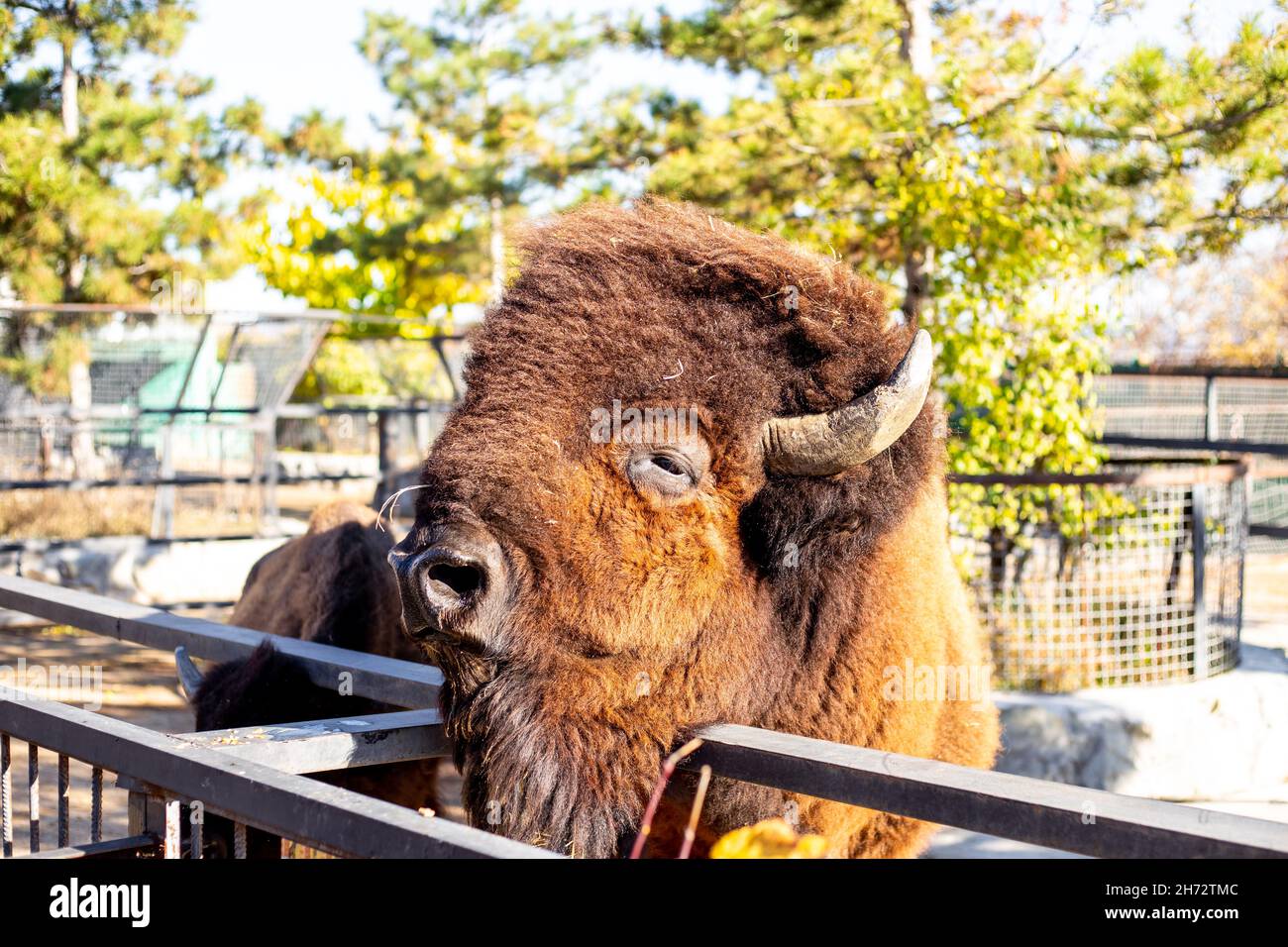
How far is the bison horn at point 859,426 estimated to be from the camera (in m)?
2.49

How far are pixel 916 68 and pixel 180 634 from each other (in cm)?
784

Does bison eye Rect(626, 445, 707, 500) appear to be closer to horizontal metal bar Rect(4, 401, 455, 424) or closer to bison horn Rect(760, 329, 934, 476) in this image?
bison horn Rect(760, 329, 934, 476)

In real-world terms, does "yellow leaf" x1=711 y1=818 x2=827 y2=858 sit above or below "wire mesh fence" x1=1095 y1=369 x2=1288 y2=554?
below

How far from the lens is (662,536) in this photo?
2494mm

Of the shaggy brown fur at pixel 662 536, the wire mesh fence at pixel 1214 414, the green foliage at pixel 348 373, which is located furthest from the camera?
the green foliage at pixel 348 373

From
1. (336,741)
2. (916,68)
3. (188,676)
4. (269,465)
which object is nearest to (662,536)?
(336,741)

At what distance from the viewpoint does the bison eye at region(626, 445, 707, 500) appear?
8.23 feet

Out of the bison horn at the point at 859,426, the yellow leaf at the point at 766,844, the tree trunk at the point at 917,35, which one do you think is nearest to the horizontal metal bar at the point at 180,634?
the bison horn at the point at 859,426

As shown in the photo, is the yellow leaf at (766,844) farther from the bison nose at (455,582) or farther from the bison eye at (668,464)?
the bison eye at (668,464)

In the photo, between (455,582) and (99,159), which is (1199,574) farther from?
(99,159)

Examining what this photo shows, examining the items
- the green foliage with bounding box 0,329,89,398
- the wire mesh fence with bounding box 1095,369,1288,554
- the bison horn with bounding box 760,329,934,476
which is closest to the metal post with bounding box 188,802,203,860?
the bison horn with bounding box 760,329,934,476

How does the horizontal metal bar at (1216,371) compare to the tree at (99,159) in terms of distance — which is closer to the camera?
the horizontal metal bar at (1216,371)

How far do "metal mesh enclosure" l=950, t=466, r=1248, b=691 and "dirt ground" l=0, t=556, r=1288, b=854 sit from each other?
3.80 m
